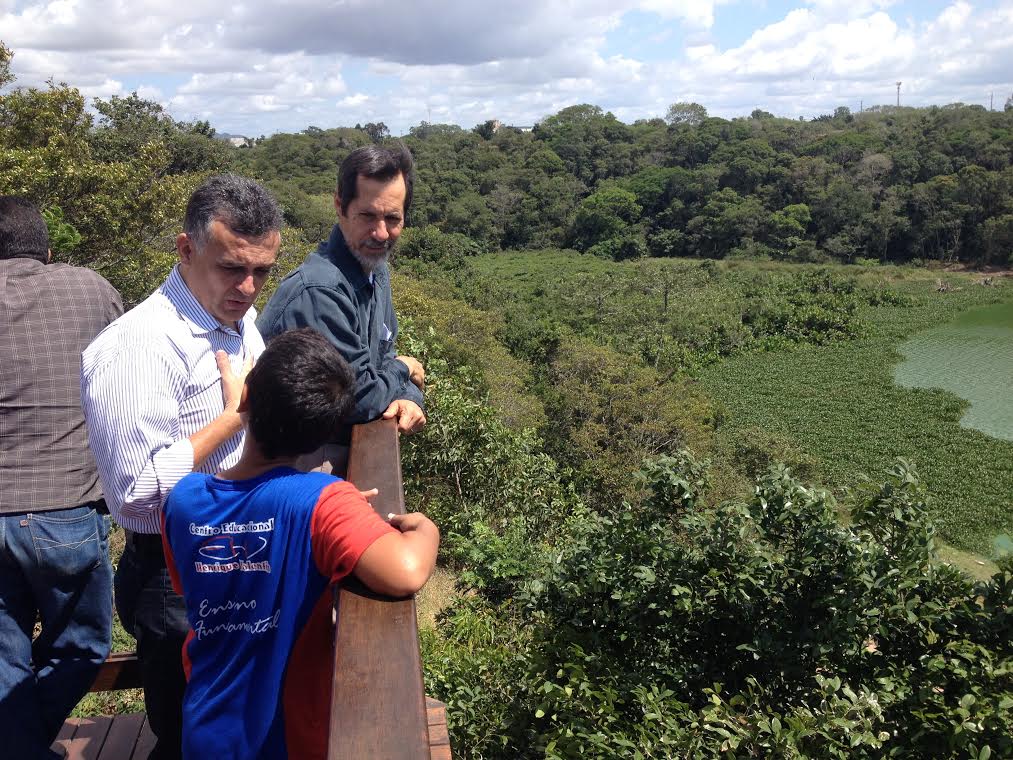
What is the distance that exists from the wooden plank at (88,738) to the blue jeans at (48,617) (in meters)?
0.21

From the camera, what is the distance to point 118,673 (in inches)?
81.0

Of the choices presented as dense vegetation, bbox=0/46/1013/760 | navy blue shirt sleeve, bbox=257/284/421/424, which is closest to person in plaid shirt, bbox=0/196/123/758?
navy blue shirt sleeve, bbox=257/284/421/424

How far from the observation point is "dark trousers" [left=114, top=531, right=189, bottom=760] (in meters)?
1.70

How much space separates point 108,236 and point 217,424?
10.2 meters

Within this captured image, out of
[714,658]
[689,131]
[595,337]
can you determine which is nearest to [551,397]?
[595,337]

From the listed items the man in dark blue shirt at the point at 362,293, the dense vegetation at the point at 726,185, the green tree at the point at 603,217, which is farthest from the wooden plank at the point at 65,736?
the green tree at the point at 603,217

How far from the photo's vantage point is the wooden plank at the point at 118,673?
2037 mm

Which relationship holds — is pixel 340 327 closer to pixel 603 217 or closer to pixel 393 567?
pixel 393 567

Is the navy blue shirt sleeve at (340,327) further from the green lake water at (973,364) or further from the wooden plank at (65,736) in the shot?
the green lake water at (973,364)

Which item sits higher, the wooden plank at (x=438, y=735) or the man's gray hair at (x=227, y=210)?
the man's gray hair at (x=227, y=210)

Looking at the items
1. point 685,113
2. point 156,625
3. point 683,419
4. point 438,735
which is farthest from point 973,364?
point 685,113

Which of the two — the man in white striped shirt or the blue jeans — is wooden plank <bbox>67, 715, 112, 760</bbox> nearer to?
the blue jeans

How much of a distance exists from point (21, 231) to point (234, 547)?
123 centimetres

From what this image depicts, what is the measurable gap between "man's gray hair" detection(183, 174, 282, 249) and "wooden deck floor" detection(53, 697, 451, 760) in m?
1.21
